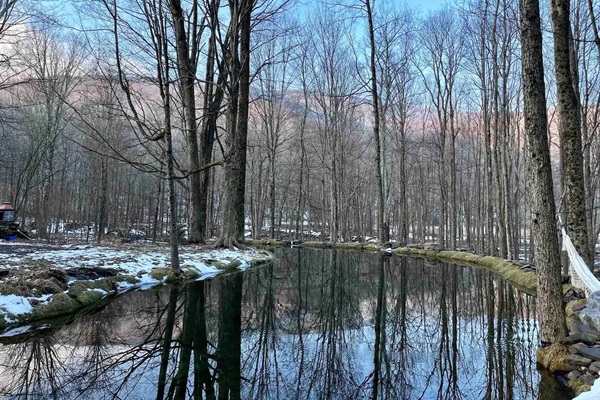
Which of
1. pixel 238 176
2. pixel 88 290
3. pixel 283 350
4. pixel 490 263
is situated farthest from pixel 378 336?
pixel 490 263

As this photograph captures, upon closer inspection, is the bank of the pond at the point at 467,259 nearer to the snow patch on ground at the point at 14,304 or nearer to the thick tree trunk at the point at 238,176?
the thick tree trunk at the point at 238,176

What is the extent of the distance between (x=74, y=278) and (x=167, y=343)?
3.10 meters

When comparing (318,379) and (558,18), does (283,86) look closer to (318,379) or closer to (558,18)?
(558,18)

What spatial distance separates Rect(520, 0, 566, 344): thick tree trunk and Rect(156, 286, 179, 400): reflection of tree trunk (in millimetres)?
4041

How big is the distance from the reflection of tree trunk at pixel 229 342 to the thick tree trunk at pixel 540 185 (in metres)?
3.43

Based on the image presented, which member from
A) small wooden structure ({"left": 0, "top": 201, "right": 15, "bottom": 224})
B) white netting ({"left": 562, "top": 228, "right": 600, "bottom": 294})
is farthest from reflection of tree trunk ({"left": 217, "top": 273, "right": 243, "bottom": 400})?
small wooden structure ({"left": 0, "top": 201, "right": 15, "bottom": 224})

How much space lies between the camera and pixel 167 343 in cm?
441

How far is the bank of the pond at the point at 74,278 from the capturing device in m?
5.00

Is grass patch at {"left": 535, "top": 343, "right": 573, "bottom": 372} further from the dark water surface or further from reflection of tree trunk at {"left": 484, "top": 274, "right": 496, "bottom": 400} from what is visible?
reflection of tree trunk at {"left": 484, "top": 274, "right": 496, "bottom": 400}

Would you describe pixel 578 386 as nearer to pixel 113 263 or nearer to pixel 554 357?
pixel 554 357

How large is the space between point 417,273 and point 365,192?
26.5m

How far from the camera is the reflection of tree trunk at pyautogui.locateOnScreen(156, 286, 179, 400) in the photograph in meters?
3.22

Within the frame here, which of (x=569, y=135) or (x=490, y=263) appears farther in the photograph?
(x=490, y=263)

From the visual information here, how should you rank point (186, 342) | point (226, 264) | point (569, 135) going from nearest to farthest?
1. point (186, 342)
2. point (569, 135)
3. point (226, 264)
